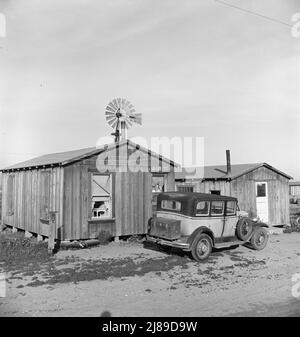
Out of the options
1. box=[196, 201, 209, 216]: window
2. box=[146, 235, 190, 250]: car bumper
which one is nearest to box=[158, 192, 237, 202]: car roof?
box=[196, 201, 209, 216]: window

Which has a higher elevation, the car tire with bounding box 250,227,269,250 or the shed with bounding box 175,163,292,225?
the shed with bounding box 175,163,292,225

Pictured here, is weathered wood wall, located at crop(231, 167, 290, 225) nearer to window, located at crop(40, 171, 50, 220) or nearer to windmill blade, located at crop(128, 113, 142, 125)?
windmill blade, located at crop(128, 113, 142, 125)

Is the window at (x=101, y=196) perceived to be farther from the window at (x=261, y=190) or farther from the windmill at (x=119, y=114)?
the window at (x=261, y=190)

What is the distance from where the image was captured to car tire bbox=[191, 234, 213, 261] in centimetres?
1083

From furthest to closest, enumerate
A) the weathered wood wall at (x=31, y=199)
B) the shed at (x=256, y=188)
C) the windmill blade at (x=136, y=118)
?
1. the shed at (x=256, y=188)
2. the windmill blade at (x=136, y=118)
3. the weathered wood wall at (x=31, y=199)

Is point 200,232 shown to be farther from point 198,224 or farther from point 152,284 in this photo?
point 152,284

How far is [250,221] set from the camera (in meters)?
12.5

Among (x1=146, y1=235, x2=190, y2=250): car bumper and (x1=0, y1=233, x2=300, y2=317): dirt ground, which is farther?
(x1=146, y1=235, x2=190, y2=250): car bumper

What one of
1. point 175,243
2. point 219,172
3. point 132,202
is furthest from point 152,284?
point 219,172

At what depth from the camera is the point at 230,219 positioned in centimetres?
1213

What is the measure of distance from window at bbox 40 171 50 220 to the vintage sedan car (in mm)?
4653

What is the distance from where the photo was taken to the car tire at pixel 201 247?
426 inches

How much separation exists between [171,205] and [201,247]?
1.71m

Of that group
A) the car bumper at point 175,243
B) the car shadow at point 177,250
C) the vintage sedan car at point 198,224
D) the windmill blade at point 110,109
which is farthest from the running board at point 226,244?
the windmill blade at point 110,109
